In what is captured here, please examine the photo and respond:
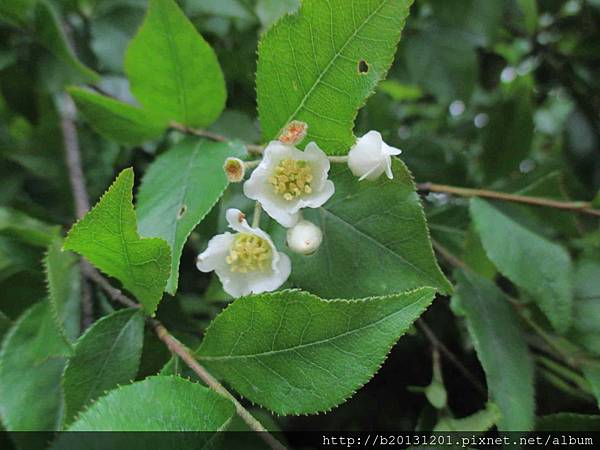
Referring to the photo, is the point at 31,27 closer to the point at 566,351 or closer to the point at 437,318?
the point at 437,318

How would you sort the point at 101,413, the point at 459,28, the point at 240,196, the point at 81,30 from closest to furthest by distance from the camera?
1. the point at 101,413
2. the point at 240,196
3. the point at 81,30
4. the point at 459,28

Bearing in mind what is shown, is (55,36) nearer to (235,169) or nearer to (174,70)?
(174,70)

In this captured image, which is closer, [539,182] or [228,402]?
[228,402]

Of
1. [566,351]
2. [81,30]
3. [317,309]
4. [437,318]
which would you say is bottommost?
[437,318]

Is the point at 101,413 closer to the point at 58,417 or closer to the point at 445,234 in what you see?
the point at 58,417

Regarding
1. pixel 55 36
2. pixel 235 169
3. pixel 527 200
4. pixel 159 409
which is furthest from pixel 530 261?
pixel 55 36

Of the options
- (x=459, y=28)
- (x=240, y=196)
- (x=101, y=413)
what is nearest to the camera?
(x=101, y=413)

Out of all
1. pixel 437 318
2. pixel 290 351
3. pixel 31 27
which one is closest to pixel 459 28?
pixel 437 318

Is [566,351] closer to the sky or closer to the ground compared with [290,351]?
closer to the ground
